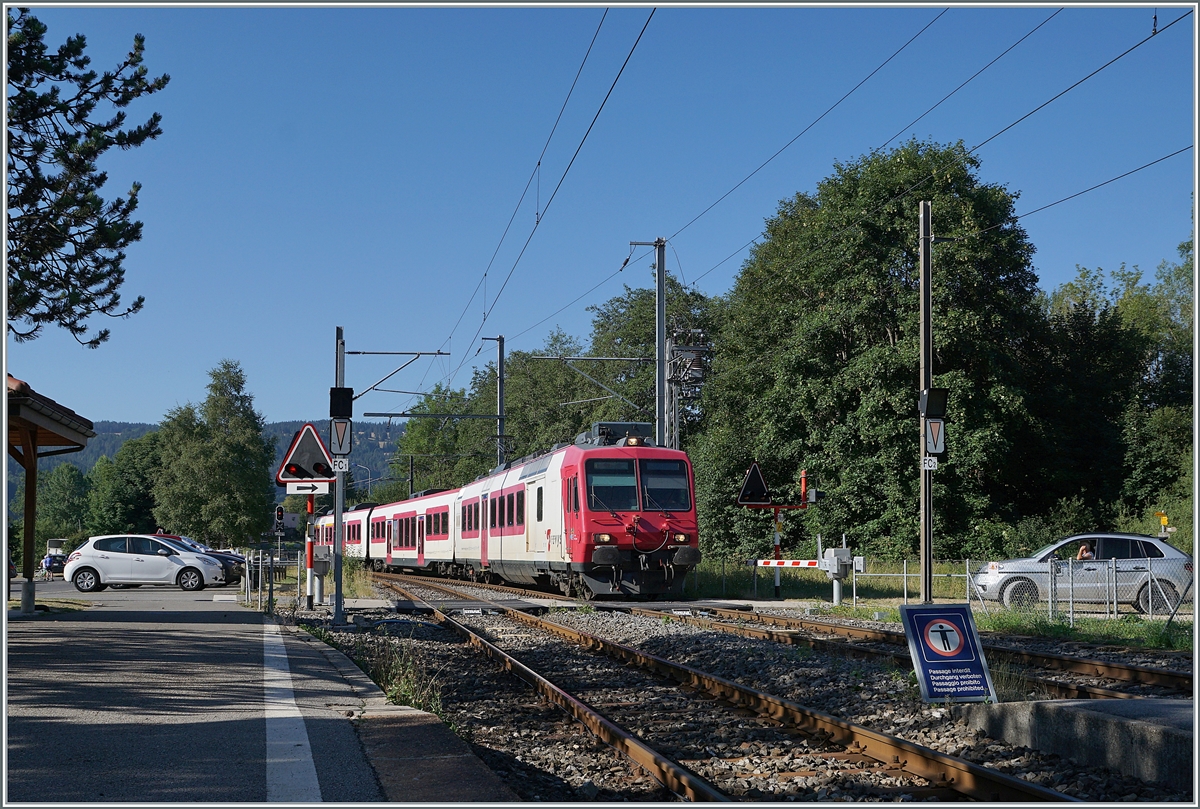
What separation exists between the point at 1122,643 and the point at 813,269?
25.5 metres

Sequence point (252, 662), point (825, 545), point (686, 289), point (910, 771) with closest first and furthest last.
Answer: point (910, 771)
point (252, 662)
point (825, 545)
point (686, 289)

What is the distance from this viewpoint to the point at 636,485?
21.7m

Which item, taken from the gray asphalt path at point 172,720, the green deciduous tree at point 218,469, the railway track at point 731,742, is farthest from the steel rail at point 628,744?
the green deciduous tree at point 218,469

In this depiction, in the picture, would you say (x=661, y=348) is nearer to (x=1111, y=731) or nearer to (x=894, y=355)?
(x=894, y=355)

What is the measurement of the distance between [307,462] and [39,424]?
3627mm

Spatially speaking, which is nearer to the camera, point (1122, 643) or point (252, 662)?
point (252, 662)

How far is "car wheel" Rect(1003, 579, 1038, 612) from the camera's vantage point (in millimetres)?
19891

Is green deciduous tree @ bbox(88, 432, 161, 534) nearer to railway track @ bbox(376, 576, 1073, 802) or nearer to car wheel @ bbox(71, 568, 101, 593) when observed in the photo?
car wheel @ bbox(71, 568, 101, 593)

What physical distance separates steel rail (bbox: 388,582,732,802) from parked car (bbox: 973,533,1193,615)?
949cm

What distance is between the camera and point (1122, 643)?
14562mm

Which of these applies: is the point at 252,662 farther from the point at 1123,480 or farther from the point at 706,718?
the point at 1123,480

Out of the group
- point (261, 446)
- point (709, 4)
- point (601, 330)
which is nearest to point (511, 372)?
point (601, 330)

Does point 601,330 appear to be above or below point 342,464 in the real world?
above

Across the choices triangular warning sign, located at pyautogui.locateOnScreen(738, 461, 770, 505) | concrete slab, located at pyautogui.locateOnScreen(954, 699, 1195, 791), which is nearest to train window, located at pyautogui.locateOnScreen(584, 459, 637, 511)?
triangular warning sign, located at pyautogui.locateOnScreen(738, 461, 770, 505)
